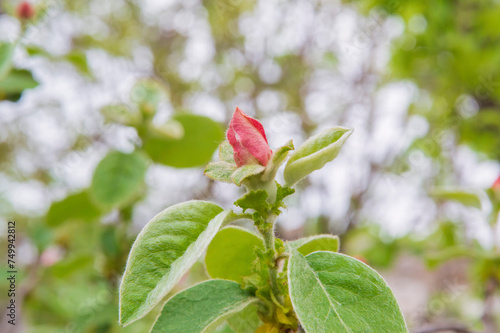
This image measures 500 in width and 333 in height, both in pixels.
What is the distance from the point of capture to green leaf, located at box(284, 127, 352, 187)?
302 millimetres

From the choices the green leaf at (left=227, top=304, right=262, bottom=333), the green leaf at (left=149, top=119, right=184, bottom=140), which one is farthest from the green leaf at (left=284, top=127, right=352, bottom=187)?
the green leaf at (left=149, top=119, right=184, bottom=140)

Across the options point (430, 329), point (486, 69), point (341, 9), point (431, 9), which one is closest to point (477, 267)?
point (430, 329)

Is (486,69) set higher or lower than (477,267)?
higher

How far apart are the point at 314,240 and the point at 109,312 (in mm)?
508

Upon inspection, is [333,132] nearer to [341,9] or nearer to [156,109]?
[156,109]

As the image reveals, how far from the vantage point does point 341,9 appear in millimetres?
2217

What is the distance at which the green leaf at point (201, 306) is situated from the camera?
300 mm

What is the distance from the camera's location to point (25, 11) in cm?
81

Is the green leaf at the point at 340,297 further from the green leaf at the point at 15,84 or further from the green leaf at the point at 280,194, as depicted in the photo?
the green leaf at the point at 15,84

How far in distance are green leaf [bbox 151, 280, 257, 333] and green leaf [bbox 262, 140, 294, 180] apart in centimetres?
9

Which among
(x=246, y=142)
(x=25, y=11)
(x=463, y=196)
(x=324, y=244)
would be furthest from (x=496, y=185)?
(x=25, y=11)

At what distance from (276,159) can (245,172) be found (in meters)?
0.03

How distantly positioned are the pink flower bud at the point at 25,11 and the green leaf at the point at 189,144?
0.34m

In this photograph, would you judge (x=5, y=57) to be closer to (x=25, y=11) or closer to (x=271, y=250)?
(x=25, y=11)
